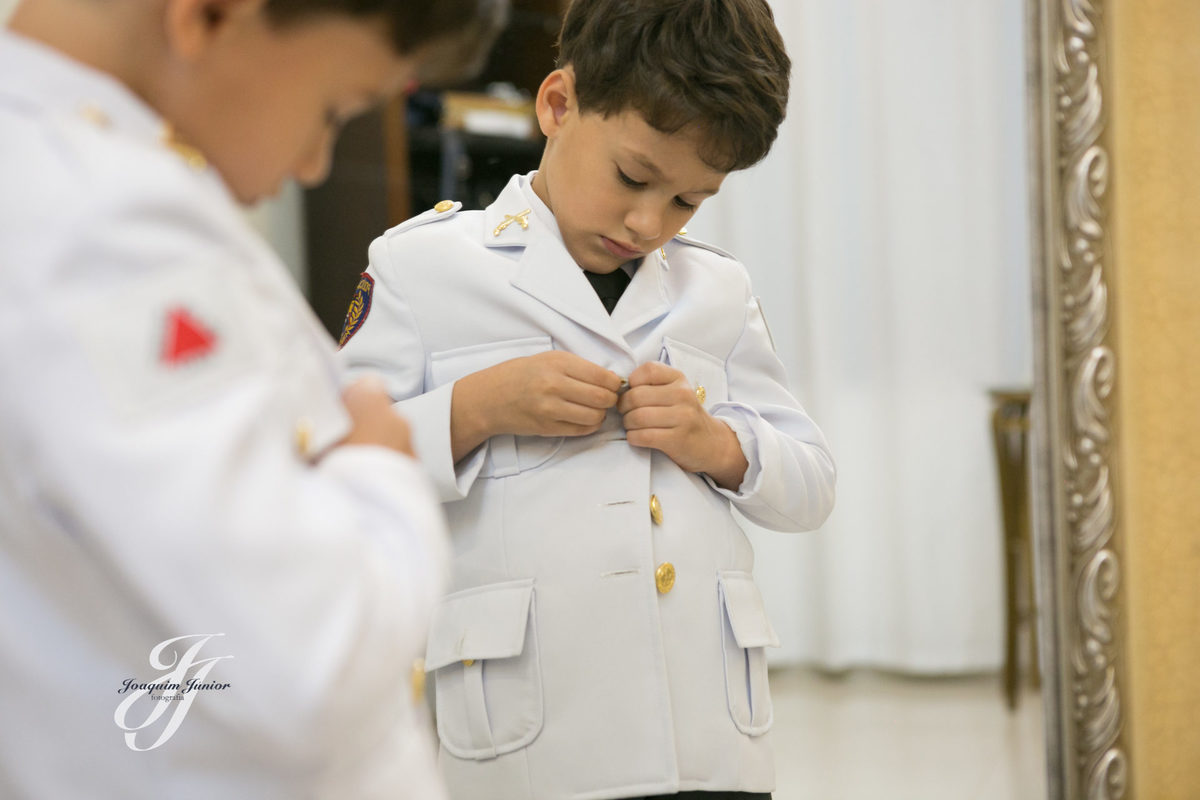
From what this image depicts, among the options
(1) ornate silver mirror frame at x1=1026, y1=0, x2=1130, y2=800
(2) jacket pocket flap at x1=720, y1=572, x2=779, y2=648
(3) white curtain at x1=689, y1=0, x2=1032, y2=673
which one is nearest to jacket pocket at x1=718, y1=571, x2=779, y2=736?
(2) jacket pocket flap at x1=720, y1=572, x2=779, y2=648

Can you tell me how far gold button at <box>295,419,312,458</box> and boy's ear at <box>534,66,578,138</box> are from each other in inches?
21.6

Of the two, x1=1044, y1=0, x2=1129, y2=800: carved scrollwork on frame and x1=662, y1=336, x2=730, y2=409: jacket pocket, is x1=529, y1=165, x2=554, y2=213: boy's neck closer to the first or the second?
x1=662, y1=336, x2=730, y2=409: jacket pocket

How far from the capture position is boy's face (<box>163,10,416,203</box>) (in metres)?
0.51

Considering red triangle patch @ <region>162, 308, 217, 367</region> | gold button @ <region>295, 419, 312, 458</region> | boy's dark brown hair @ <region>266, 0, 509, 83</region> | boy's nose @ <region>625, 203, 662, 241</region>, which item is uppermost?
boy's dark brown hair @ <region>266, 0, 509, 83</region>

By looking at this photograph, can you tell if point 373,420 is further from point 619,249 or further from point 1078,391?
point 1078,391

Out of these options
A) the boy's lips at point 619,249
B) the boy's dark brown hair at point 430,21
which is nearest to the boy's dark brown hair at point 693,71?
the boy's lips at point 619,249

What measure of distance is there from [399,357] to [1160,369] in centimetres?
135

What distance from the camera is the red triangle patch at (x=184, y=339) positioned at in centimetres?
43

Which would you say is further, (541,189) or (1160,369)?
(1160,369)

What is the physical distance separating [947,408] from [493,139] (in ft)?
4.26

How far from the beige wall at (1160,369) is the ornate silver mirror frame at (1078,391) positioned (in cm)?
3

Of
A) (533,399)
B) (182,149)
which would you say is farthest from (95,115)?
(533,399)

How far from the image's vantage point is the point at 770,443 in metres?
0.98

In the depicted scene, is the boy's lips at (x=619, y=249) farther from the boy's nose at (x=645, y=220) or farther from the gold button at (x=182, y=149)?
the gold button at (x=182, y=149)
